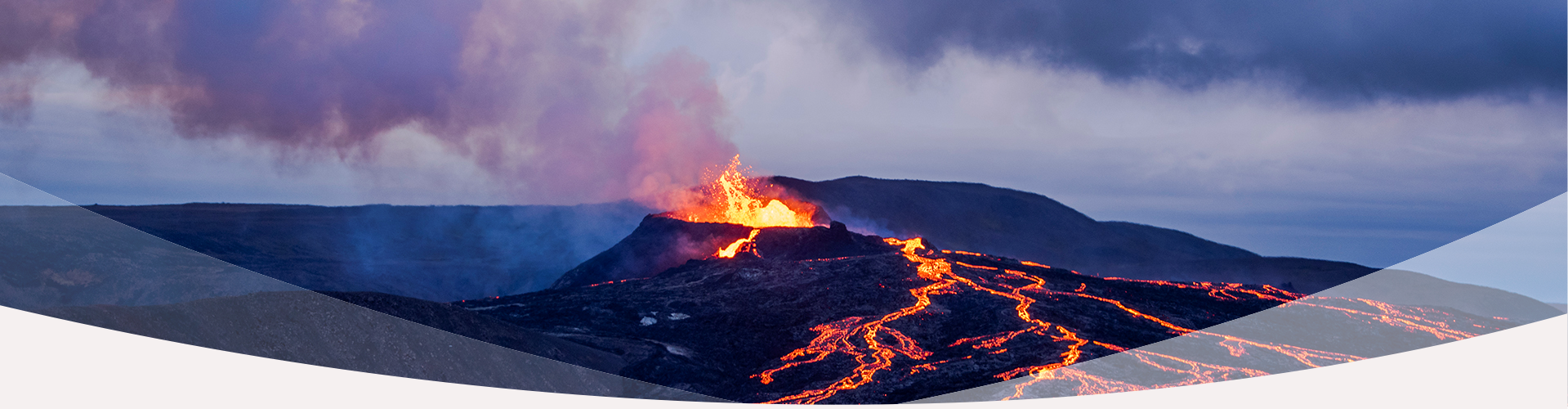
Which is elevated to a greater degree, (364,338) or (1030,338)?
(1030,338)

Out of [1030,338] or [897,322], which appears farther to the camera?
[897,322]

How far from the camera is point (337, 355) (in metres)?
18.3

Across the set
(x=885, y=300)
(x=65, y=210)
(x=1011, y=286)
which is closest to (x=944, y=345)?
(x=885, y=300)

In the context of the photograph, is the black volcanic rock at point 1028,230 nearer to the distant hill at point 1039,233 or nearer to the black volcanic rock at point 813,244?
the distant hill at point 1039,233

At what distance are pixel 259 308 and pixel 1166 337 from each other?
71.2 feet

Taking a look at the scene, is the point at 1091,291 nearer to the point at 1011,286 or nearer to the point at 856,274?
the point at 1011,286

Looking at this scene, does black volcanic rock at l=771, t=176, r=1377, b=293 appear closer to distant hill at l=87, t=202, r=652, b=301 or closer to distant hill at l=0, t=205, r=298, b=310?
distant hill at l=87, t=202, r=652, b=301

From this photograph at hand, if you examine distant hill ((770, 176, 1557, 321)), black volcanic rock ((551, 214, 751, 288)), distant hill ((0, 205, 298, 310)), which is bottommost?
distant hill ((0, 205, 298, 310))

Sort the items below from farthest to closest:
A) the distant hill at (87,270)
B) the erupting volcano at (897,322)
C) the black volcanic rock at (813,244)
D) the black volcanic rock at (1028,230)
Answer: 1. the black volcanic rock at (1028,230)
2. the black volcanic rock at (813,244)
3. the distant hill at (87,270)
4. the erupting volcano at (897,322)

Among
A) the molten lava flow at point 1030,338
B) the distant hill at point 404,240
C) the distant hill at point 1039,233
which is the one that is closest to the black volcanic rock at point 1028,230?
the distant hill at point 1039,233

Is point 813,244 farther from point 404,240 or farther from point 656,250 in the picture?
point 404,240

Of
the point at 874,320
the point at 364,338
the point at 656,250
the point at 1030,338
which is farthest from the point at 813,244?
the point at 364,338

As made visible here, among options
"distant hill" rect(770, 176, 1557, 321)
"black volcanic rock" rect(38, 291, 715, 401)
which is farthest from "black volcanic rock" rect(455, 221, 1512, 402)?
"distant hill" rect(770, 176, 1557, 321)

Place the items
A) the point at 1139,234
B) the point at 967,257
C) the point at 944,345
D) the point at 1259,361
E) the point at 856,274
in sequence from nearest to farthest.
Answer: the point at 1259,361, the point at 944,345, the point at 856,274, the point at 967,257, the point at 1139,234
